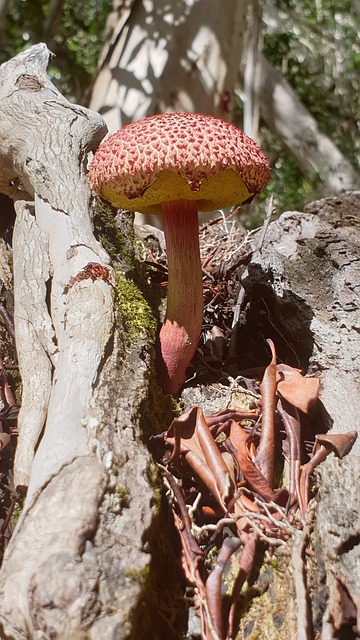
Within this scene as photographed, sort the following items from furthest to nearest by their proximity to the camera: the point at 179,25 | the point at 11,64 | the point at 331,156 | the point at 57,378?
1. the point at 331,156
2. the point at 179,25
3. the point at 11,64
4. the point at 57,378

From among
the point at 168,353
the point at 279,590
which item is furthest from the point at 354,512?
the point at 168,353

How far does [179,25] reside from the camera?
468 cm

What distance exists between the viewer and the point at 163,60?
15.1 feet

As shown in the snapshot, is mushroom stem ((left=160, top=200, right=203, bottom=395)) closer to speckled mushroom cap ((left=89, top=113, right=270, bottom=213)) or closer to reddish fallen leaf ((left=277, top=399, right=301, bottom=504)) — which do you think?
speckled mushroom cap ((left=89, top=113, right=270, bottom=213))

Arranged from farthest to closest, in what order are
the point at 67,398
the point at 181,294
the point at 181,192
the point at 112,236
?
1. the point at 112,236
2. the point at 181,294
3. the point at 181,192
4. the point at 67,398

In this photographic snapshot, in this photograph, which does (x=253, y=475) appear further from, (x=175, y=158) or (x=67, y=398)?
(x=175, y=158)

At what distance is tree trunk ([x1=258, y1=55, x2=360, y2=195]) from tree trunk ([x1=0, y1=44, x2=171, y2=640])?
548cm

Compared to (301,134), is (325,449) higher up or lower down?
lower down

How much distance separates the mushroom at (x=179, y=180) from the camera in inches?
62.4

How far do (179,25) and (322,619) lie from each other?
488cm

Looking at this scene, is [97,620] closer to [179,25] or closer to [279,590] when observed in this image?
[279,590]

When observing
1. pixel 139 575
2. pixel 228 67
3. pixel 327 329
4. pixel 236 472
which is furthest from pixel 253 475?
pixel 228 67

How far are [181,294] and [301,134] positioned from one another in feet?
21.3

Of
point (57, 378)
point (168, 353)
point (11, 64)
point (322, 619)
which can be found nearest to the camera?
point (322, 619)
